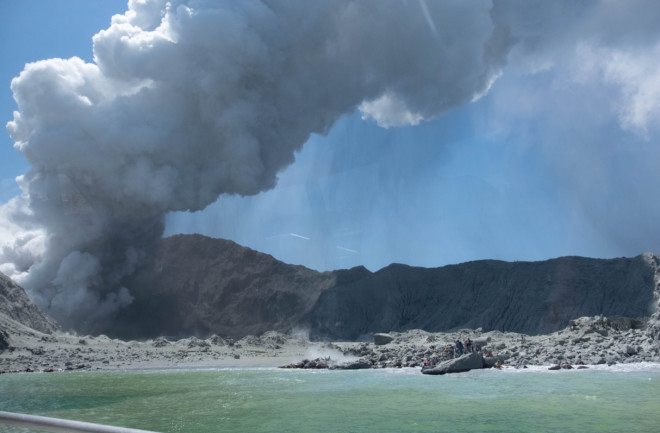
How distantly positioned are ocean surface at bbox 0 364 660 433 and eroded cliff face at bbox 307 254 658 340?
50.5 metres

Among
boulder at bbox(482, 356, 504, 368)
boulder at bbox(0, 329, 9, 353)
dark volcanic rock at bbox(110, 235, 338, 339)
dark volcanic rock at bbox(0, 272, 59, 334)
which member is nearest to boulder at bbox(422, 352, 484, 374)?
boulder at bbox(482, 356, 504, 368)

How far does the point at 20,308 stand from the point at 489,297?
60883 mm

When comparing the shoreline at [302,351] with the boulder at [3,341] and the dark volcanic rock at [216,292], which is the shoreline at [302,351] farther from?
the dark volcanic rock at [216,292]

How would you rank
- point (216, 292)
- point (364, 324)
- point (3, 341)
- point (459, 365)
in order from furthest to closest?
1. point (216, 292)
2. point (364, 324)
3. point (3, 341)
4. point (459, 365)

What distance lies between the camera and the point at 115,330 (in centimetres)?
7356

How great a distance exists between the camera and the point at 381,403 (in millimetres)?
16719

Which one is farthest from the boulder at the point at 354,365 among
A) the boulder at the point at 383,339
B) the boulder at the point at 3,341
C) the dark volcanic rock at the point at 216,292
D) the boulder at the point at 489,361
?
the dark volcanic rock at the point at 216,292

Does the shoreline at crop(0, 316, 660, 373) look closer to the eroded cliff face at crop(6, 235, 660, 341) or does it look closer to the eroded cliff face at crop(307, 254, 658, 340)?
the eroded cliff face at crop(307, 254, 658, 340)

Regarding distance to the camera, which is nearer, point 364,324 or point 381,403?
point 381,403

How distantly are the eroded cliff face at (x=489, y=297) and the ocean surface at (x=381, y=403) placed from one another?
50.5m

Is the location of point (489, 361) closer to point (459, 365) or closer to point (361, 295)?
point (459, 365)

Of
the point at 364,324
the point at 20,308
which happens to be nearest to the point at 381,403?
the point at 20,308

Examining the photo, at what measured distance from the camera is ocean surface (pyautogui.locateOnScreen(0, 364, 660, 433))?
40.9 feet

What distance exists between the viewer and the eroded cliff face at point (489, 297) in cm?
7100
